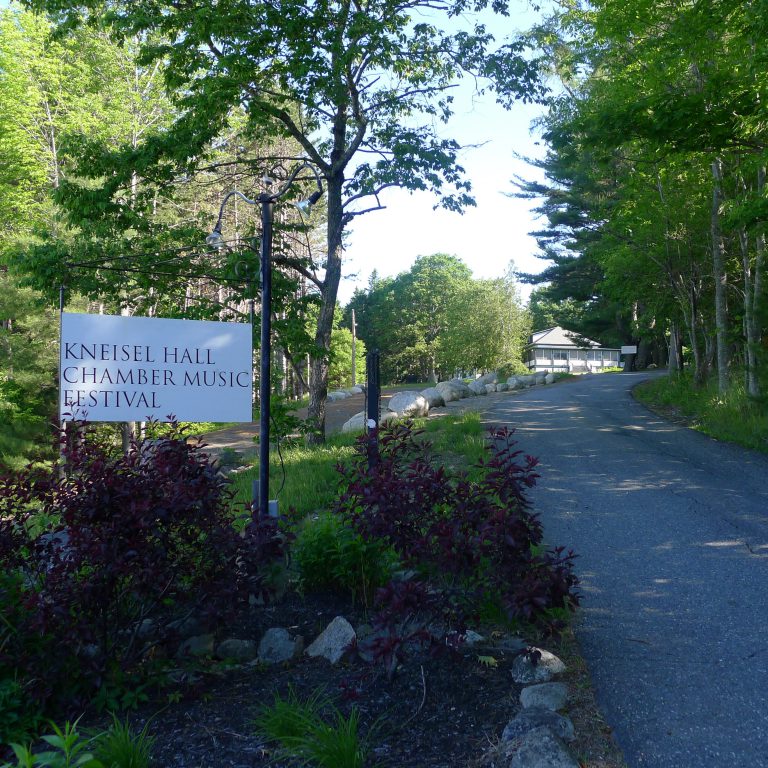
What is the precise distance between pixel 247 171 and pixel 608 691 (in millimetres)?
12352

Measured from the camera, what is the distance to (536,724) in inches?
119

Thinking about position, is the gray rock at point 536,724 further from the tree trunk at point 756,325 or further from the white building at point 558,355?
the white building at point 558,355

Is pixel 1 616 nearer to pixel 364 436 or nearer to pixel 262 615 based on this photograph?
pixel 262 615

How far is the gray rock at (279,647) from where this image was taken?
4.04 metres

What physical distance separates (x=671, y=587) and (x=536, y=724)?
2.55 m

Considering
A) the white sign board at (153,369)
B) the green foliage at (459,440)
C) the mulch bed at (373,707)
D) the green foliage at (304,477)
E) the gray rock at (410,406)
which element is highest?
the white sign board at (153,369)

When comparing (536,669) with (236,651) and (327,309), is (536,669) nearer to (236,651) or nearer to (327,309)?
(236,651)

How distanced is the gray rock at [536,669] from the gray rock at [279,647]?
1.27m

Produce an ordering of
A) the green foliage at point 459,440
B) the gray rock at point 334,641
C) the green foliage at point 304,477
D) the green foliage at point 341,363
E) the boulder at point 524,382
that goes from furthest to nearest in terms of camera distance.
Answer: the green foliage at point 341,363 < the boulder at point 524,382 < the green foliage at point 459,440 < the green foliage at point 304,477 < the gray rock at point 334,641

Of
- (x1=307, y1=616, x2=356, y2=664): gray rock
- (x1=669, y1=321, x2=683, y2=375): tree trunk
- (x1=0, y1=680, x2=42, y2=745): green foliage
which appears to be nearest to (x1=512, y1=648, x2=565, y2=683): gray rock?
(x1=307, y1=616, x2=356, y2=664): gray rock

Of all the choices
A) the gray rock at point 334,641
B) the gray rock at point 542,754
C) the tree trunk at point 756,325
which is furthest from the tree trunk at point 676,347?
the gray rock at point 542,754

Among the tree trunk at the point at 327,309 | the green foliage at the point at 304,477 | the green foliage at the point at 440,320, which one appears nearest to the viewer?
the green foliage at the point at 304,477

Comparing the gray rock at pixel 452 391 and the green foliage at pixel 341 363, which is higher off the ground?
the green foliage at pixel 341 363

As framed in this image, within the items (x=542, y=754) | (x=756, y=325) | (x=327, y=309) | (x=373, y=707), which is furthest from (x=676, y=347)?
(x=542, y=754)
